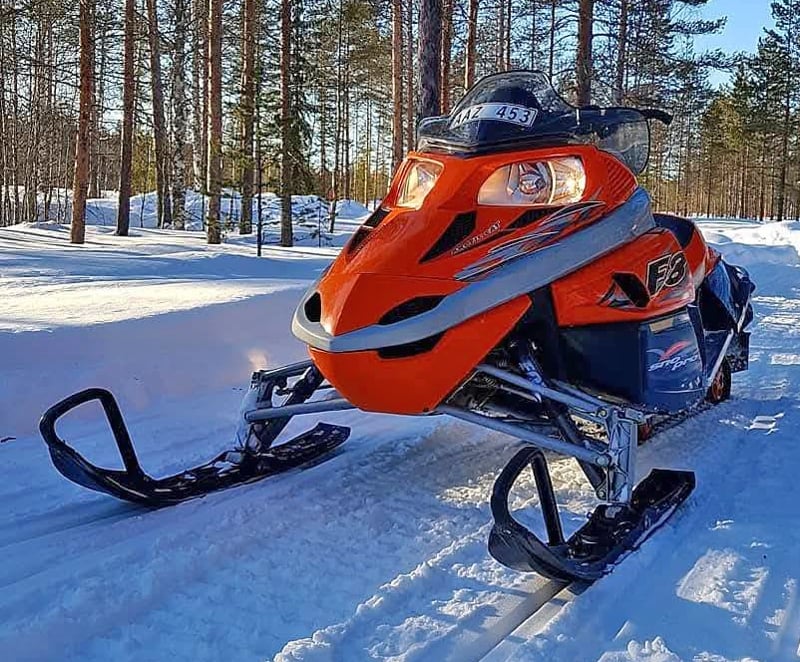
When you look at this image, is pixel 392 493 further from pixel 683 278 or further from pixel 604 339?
pixel 683 278

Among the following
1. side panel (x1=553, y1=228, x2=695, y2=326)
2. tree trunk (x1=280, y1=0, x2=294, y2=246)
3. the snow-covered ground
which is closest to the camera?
the snow-covered ground

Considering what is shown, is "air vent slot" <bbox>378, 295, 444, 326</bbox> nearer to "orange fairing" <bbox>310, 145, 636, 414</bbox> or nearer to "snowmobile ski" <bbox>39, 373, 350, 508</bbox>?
"orange fairing" <bbox>310, 145, 636, 414</bbox>

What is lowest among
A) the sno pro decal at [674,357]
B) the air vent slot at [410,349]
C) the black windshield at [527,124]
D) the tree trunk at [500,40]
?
the sno pro decal at [674,357]

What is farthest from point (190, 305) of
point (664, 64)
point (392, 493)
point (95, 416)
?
point (664, 64)

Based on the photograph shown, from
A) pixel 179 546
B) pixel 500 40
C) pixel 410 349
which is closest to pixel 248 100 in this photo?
pixel 410 349

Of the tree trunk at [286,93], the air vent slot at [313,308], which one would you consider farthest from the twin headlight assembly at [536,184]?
the tree trunk at [286,93]

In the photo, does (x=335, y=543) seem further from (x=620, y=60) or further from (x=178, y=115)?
(x=178, y=115)

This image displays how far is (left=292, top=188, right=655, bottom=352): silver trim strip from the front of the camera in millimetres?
2486

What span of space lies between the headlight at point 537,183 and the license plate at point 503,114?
8.2 inches

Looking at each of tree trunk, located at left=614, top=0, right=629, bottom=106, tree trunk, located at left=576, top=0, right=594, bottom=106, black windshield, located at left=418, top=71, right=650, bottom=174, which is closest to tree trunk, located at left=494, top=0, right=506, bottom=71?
tree trunk, located at left=614, top=0, right=629, bottom=106

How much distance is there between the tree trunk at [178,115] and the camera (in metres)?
19.2

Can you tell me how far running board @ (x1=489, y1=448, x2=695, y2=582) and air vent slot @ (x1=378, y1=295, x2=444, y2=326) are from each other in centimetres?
56

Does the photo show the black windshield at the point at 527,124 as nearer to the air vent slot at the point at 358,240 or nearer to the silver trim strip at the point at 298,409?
the air vent slot at the point at 358,240

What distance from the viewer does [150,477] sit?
2990 mm
